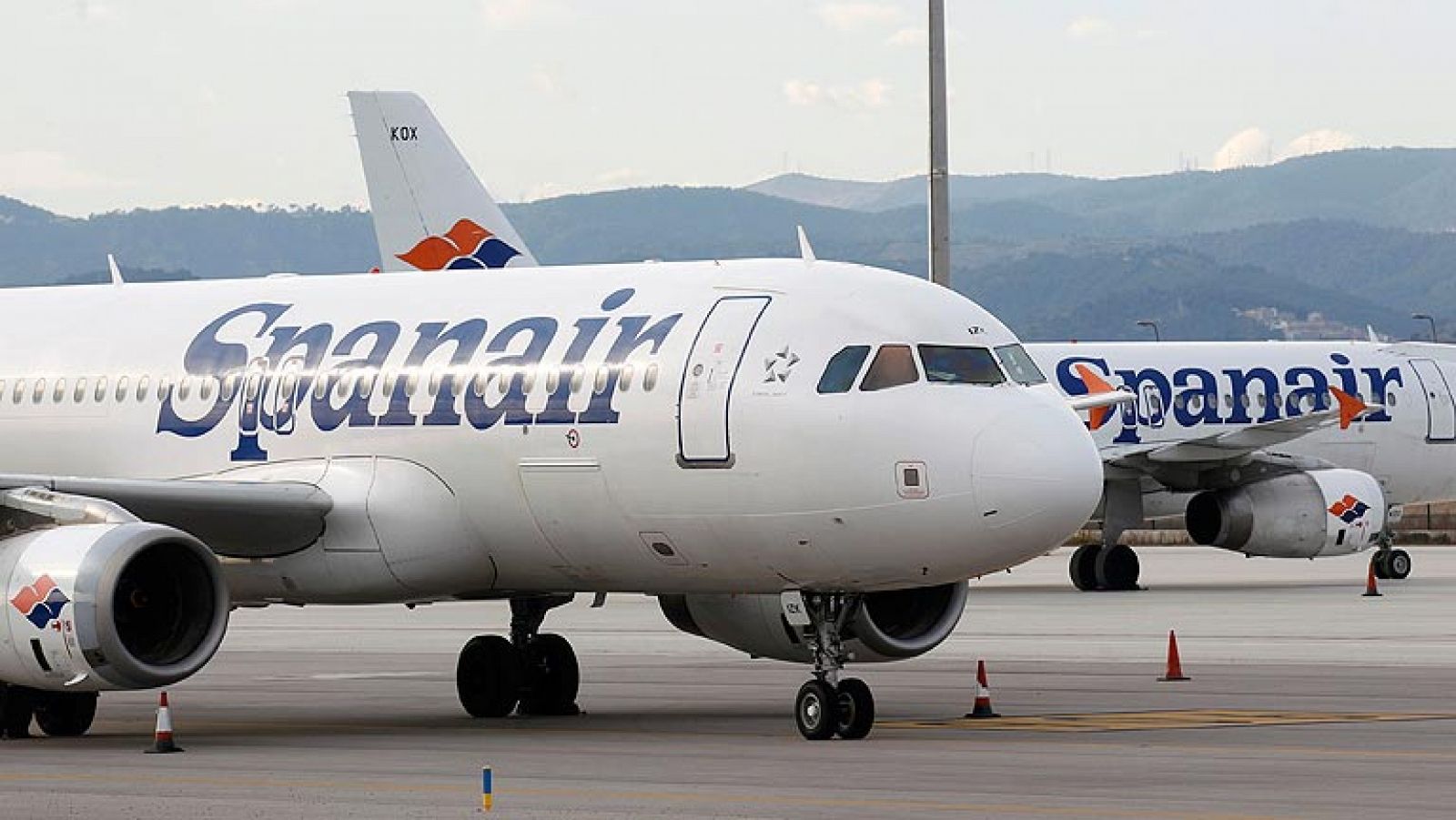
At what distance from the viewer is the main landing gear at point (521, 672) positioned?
27.6 metres

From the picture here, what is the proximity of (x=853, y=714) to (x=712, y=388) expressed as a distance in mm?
2910

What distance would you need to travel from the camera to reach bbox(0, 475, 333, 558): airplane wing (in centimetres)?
2453

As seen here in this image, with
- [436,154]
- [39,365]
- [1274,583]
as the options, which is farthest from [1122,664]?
[1274,583]

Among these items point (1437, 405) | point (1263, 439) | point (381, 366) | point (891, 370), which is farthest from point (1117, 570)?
point (891, 370)

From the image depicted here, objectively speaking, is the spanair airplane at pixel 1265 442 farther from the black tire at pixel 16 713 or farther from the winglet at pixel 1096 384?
the black tire at pixel 16 713

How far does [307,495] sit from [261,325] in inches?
101

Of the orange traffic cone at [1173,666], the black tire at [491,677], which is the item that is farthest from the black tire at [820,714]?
the orange traffic cone at [1173,666]

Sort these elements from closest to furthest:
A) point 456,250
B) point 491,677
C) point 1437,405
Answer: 1. point 491,677
2. point 456,250
3. point 1437,405

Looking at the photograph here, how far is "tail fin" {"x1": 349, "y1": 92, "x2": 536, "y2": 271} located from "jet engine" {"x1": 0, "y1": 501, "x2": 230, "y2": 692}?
72.0 feet

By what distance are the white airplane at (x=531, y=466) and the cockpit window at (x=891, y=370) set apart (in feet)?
0.07

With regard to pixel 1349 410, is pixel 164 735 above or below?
below

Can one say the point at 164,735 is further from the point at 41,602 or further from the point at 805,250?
the point at 805,250

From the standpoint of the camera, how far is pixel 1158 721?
84.2ft

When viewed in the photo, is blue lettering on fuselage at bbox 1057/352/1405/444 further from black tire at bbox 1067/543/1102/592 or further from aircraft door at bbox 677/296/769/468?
aircraft door at bbox 677/296/769/468
